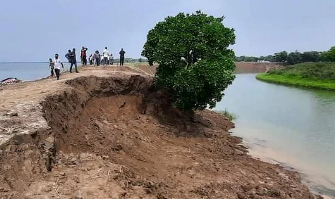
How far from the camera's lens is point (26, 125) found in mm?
10539

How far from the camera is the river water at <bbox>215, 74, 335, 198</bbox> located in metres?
16.3

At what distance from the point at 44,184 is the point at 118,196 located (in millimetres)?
1827

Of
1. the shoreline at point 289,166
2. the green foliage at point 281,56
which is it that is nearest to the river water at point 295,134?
the shoreline at point 289,166

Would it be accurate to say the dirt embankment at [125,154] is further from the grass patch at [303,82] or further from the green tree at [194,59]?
the grass patch at [303,82]

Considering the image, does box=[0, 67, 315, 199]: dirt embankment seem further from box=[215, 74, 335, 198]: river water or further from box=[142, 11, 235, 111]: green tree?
box=[142, 11, 235, 111]: green tree

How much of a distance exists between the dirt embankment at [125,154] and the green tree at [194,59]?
1.81 metres

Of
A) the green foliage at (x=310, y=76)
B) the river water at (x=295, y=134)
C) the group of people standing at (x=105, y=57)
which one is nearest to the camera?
the river water at (x=295, y=134)

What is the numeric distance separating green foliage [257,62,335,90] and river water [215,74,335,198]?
57.9ft

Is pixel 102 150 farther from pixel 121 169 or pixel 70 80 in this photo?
pixel 70 80

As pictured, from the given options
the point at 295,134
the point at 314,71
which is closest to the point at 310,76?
the point at 314,71

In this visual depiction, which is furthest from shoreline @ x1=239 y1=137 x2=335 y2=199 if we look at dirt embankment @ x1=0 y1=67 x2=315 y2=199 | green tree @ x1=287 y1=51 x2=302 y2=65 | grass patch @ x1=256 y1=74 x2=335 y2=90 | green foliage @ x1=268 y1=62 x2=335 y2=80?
green tree @ x1=287 y1=51 x2=302 y2=65

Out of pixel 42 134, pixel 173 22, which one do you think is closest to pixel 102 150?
pixel 42 134

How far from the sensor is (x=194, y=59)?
20234mm

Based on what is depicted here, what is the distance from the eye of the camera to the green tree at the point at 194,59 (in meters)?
18.5
